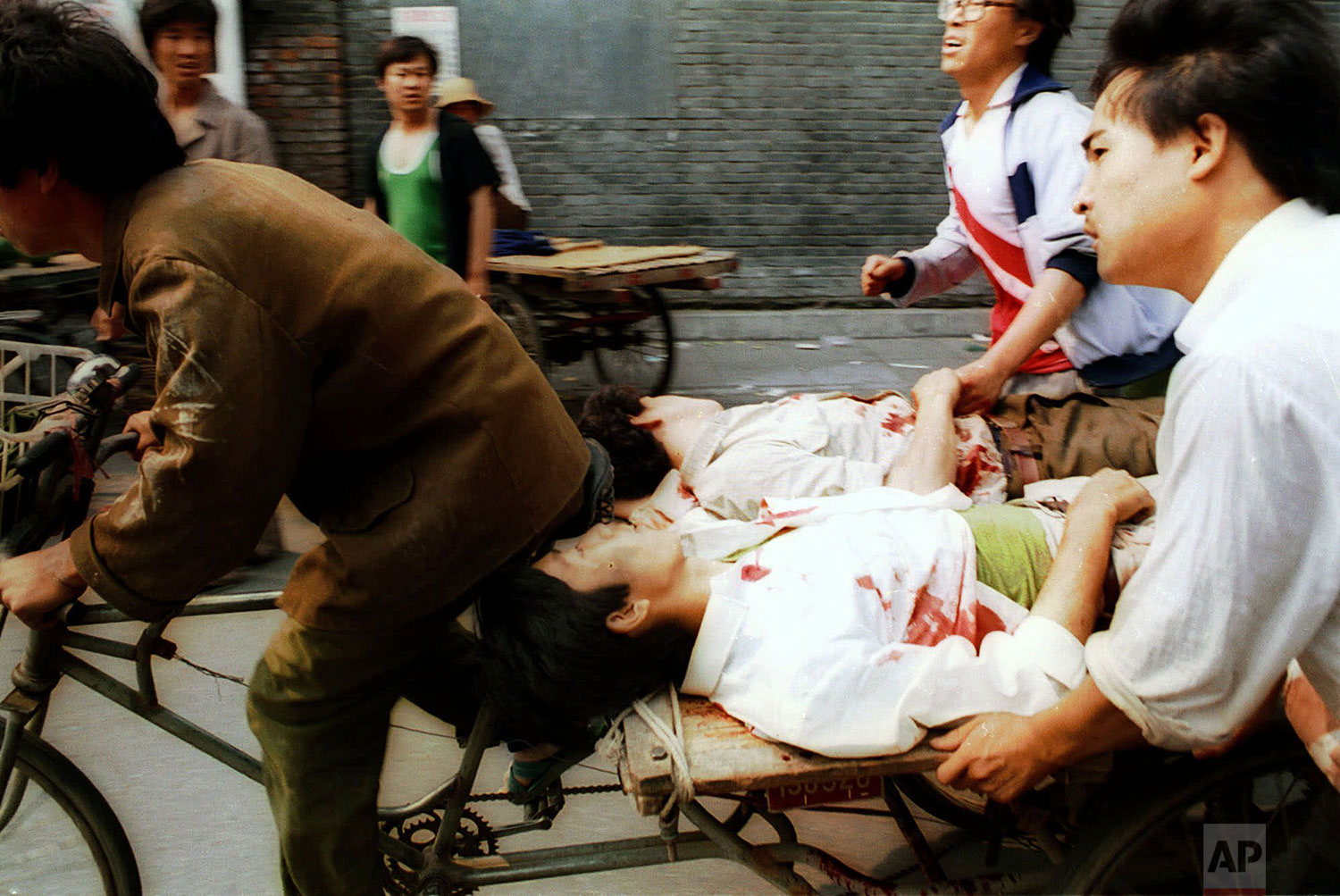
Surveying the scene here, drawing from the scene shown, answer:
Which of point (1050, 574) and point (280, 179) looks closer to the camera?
point (280, 179)

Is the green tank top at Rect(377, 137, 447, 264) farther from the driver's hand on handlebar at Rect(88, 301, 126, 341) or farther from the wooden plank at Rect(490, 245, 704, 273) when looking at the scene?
the driver's hand on handlebar at Rect(88, 301, 126, 341)

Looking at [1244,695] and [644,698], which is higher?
[1244,695]

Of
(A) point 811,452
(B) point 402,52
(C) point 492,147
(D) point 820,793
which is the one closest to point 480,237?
(B) point 402,52

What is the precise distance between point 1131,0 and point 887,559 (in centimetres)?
93

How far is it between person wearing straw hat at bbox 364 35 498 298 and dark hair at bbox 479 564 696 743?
9.30 feet

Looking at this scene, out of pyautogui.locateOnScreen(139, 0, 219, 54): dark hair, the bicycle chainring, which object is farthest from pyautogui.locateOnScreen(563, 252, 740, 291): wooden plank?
the bicycle chainring

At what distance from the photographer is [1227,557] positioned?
129 cm

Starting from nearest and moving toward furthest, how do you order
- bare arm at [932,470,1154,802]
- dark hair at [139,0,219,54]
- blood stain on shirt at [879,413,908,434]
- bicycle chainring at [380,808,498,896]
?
bare arm at [932,470,1154,802], bicycle chainring at [380,808,498,896], blood stain on shirt at [879,413,908,434], dark hair at [139,0,219,54]

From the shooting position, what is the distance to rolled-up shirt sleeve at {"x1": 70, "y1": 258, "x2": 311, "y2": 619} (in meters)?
1.39

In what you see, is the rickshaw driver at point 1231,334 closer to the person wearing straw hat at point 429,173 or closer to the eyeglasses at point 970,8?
the eyeglasses at point 970,8

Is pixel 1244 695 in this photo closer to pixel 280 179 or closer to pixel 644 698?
pixel 644 698

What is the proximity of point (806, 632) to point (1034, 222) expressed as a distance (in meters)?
1.21

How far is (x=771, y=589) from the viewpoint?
5.95ft

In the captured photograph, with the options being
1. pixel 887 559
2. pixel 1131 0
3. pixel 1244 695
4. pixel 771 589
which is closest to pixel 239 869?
pixel 771 589
